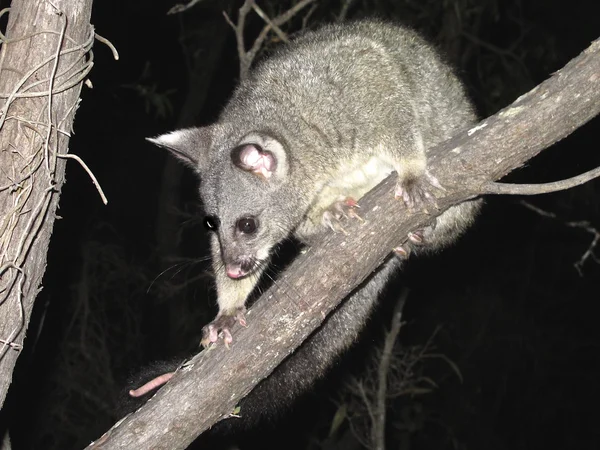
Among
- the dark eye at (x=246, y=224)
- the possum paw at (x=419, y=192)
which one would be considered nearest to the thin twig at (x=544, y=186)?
the possum paw at (x=419, y=192)

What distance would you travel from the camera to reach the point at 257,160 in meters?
3.20

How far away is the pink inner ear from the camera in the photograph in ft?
10.2

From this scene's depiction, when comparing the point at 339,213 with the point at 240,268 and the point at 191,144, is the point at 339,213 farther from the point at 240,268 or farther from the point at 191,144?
the point at 191,144

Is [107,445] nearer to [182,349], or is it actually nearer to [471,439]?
[182,349]

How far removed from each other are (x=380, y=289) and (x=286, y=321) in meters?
1.17

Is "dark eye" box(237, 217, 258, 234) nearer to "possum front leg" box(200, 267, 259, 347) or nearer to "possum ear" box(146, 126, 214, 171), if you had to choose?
"possum front leg" box(200, 267, 259, 347)

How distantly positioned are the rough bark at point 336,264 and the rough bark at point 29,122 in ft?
2.02

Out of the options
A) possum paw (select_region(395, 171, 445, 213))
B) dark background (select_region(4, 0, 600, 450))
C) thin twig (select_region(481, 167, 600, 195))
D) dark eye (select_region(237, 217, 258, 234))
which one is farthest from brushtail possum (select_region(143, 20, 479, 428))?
dark background (select_region(4, 0, 600, 450))

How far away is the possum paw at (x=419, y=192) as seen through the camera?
283cm

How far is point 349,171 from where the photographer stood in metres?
3.47

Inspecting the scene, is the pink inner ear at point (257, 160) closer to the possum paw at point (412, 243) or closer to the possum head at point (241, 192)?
the possum head at point (241, 192)

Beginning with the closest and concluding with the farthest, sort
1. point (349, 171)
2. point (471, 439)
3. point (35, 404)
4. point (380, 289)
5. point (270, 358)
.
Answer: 1. point (270, 358)
2. point (349, 171)
3. point (380, 289)
4. point (35, 404)
5. point (471, 439)

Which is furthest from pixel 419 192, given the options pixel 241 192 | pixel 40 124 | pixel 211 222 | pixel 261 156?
pixel 40 124

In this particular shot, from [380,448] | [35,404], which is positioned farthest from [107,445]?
[35,404]
